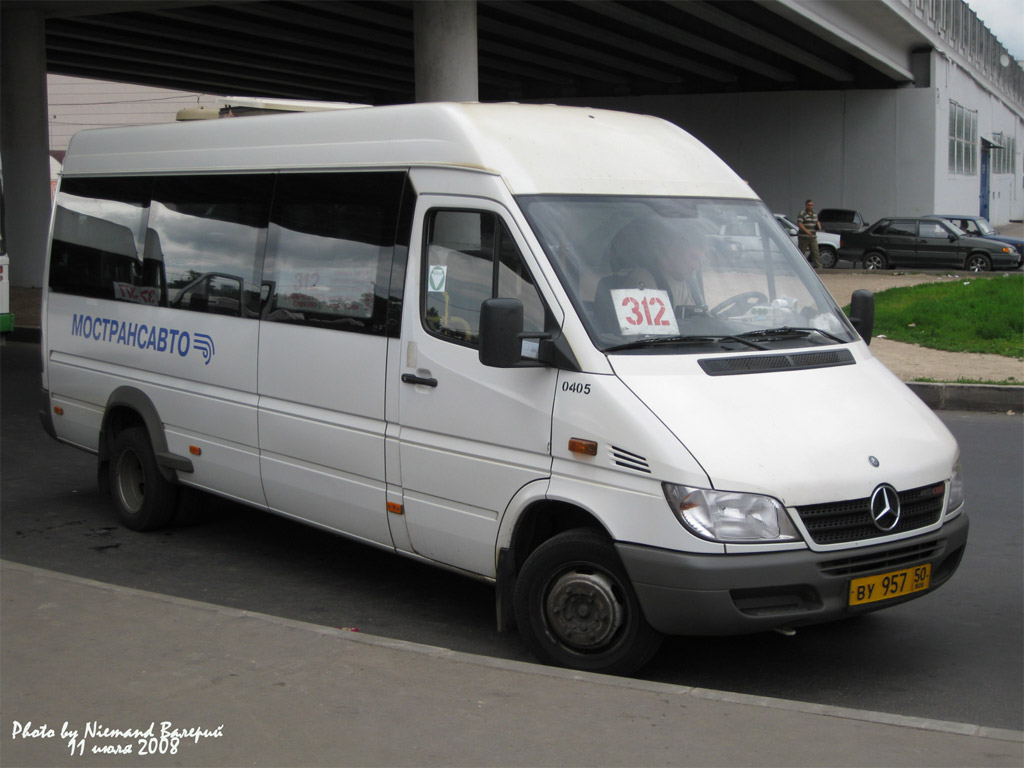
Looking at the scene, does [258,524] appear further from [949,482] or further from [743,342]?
[949,482]

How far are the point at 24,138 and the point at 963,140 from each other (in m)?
38.1

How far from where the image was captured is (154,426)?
7.49m

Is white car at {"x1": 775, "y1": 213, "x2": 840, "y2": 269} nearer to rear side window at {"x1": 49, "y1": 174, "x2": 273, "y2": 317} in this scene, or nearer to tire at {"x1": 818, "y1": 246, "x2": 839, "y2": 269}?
tire at {"x1": 818, "y1": 246, "x2": 839, "y2": 269}

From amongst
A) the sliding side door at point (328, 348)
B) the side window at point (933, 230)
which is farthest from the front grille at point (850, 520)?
the side window at point (933, 230)

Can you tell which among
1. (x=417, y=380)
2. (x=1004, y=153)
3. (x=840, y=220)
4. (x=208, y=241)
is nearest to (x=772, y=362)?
(x=417, y=380)

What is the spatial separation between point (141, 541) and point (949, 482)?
499cm

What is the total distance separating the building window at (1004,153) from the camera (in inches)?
2398

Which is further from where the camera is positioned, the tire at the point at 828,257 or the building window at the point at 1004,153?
the building window at the point at 1004,153

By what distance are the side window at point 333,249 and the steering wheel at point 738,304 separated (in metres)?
1.63

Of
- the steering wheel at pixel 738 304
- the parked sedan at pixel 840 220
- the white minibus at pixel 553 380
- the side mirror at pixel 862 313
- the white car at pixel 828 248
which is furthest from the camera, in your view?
the parked sedan at pixel 840 220

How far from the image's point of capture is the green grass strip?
629 inches

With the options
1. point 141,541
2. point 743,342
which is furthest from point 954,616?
point 141,541

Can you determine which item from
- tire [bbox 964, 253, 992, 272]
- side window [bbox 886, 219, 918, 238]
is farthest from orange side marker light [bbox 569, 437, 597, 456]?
side window [bbox 886, 219, 918, 238]

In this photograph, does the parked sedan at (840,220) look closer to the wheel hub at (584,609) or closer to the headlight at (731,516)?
the wheel hub at (584,609)
